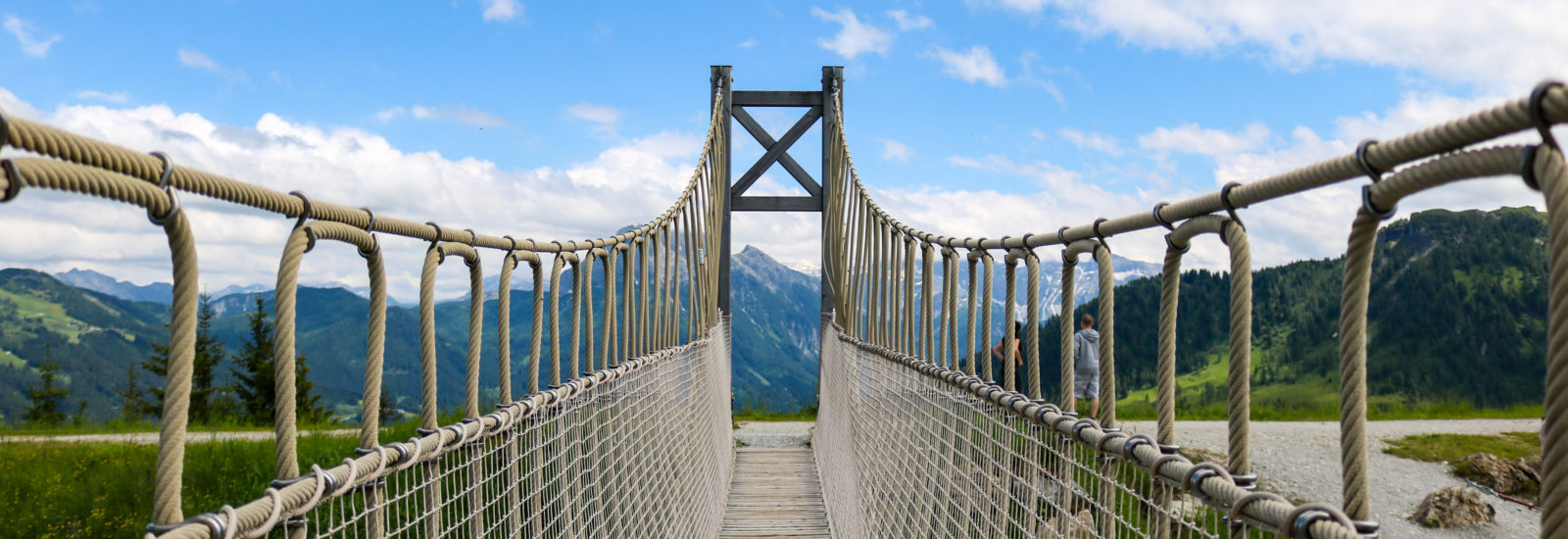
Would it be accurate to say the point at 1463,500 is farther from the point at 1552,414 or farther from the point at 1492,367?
the point at 1492,367

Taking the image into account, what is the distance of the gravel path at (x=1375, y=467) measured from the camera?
5.34 metres

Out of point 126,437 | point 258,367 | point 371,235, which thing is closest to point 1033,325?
point 371,235

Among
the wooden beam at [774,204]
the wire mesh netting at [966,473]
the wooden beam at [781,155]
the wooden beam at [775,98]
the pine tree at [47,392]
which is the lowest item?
the pine tree at [47,392]

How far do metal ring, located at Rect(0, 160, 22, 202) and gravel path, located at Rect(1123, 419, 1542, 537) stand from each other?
15.1 feet

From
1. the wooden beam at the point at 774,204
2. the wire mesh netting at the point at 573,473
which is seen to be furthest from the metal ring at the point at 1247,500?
the wooden beam at the point at 774,204

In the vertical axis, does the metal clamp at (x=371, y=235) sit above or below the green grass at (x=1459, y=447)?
above

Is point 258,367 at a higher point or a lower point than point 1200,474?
lower

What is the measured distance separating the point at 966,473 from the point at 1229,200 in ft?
4.30

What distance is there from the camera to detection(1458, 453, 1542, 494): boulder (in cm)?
617

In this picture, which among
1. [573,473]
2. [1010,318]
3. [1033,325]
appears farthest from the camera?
[573,473]

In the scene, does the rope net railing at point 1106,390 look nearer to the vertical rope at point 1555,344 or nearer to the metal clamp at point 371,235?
the vertical rope at point 1555,344

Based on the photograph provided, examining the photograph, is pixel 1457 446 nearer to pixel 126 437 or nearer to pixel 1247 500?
pixel 1247 500

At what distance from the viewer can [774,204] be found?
22.9 ft

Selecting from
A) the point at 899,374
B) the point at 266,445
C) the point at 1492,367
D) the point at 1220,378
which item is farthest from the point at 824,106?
the point at 1220,378
